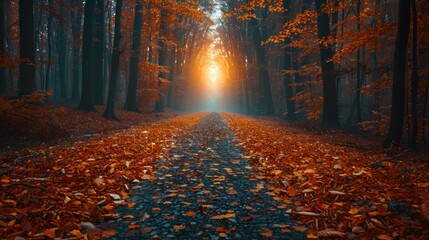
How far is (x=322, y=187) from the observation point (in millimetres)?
4074

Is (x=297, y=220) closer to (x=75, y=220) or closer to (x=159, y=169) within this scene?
(x=75, y=220)

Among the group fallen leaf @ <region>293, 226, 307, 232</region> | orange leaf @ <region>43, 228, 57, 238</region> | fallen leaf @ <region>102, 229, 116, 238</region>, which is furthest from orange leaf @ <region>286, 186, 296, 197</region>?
orange leaf @ <region>43, 228, 57, 238</region>

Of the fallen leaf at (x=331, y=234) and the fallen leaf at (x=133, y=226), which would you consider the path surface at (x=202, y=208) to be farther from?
the fallen leaf at (x=331, y=234)

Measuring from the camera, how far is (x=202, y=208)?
11.0 feet

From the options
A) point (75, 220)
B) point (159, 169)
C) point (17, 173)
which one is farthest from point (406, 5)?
point (17, 173)

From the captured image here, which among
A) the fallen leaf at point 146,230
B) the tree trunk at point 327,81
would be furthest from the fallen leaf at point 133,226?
the tree trunk at point 327,81

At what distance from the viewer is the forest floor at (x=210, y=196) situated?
9.14 ft

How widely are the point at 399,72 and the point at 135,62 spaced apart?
15415mm

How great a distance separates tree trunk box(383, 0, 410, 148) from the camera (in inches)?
263

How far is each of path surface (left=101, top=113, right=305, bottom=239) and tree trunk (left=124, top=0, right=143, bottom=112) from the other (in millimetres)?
13894

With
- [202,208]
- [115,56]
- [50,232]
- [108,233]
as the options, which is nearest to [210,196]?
[202,208]

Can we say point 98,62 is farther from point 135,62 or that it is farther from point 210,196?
point 210,196

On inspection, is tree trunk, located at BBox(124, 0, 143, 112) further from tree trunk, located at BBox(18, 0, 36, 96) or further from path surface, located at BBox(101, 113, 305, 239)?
path surface, located at BBox(101, 113, 305, 239)

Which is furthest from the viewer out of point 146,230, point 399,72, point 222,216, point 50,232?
point 399,72
